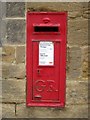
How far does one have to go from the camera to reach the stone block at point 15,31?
451 centimetres

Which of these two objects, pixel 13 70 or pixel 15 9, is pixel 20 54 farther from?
pixel 15 9

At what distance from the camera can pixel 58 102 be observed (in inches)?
179

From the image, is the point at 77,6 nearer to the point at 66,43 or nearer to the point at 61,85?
the point at 66,43

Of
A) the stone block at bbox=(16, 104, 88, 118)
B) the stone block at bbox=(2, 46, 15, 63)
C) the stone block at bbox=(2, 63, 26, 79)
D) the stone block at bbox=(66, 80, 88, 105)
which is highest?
the stone block at bbox=(2, 46, 15, 63)

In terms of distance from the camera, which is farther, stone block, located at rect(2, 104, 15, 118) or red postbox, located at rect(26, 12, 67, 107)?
stone block, located at rect(2, 104, 15, 118)

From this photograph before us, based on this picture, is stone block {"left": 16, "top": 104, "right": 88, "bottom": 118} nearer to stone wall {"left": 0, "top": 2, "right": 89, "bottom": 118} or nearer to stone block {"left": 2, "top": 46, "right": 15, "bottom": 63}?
stone wall {"left": 0, "top": 2, "right": 89, "bottom": 118}

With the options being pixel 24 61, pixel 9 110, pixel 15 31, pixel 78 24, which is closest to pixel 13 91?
pixel 9 110

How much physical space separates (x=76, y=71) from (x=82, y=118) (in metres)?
0.60

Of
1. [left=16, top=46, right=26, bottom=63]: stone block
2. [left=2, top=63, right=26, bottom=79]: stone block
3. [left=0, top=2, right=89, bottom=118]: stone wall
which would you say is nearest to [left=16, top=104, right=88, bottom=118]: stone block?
[left=0, top=2, right=89, bottom=118]: stone wall

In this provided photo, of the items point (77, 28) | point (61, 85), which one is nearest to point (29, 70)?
point (61, 85)

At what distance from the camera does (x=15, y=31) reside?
453 cm

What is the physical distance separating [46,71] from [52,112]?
532 mm

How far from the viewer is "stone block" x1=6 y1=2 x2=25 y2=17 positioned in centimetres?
451

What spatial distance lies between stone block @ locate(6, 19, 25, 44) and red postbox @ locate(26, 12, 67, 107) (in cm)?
9
